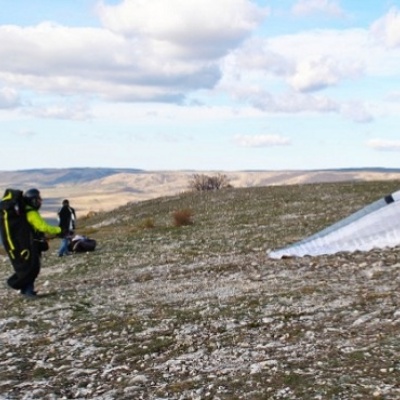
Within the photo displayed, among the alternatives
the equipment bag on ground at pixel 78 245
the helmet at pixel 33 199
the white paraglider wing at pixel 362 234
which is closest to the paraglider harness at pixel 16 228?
the helmet at pixel 33 199

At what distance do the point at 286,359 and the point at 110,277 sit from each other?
44.1 feet

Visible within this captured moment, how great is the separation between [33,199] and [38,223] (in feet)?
2.00

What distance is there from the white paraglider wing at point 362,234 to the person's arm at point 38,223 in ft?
27.4

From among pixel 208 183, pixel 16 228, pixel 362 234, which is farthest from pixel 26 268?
pixel 208 183

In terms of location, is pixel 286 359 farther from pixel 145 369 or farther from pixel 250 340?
pixel 145 369

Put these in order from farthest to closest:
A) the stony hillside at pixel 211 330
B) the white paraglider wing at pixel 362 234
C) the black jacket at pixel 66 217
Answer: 1. the black jacket at pixel 66 217
2. the white paraglider wing at pixel 362 234
3. the stony hillside at pixel 211 330

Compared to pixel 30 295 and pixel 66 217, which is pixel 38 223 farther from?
pixel 66 217

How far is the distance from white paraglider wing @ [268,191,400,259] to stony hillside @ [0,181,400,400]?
848mm

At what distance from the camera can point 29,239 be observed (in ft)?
56.5

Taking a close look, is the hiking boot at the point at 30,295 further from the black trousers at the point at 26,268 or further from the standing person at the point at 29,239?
the standing person at the point at 29,239

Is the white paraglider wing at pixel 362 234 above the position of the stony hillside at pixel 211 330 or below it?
above

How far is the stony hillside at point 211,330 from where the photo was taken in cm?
967

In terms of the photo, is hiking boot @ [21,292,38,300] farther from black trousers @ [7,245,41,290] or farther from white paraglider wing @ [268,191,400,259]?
white paraglider wing @ [268,191,400,259]

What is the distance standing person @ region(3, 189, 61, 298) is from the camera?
17.0m
